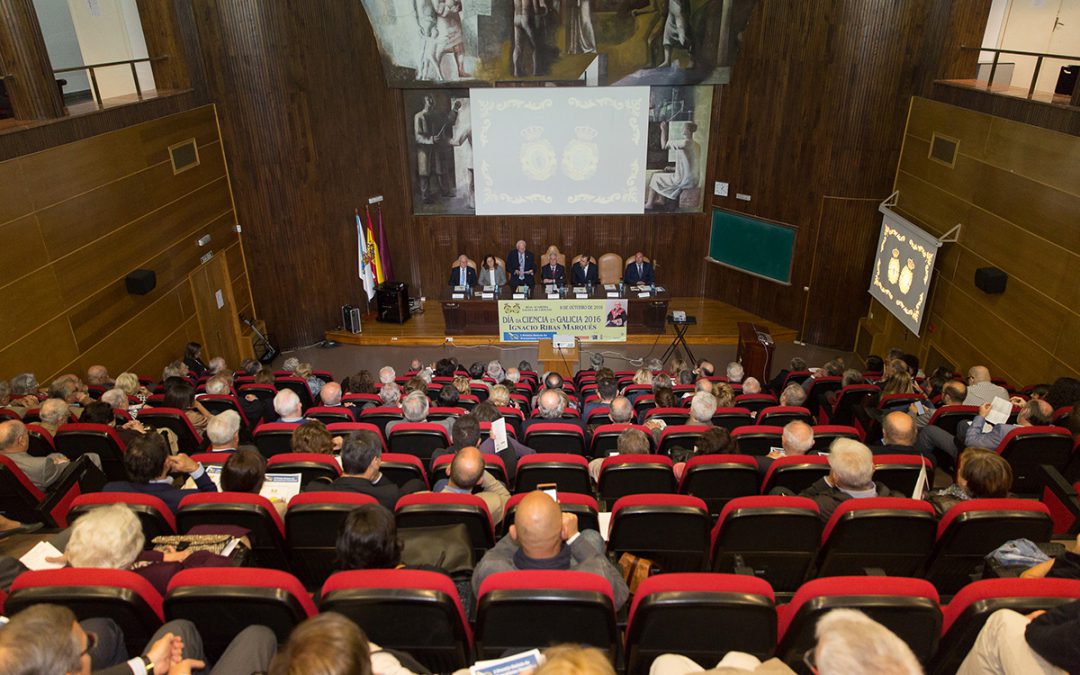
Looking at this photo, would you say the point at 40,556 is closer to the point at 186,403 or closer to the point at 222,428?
the point at 222,428

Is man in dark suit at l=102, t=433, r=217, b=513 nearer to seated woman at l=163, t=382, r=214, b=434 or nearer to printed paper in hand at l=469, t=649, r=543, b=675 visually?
seated woman at l=163, t=382, r=214, b=434

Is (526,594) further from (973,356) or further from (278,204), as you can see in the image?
(278,204)

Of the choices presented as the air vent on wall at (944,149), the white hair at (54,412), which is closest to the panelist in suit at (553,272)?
the air vent on wall at (944,149)

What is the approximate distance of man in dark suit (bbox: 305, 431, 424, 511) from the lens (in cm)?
382

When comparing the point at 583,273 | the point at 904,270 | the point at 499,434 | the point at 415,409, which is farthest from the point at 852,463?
the point at 583,273

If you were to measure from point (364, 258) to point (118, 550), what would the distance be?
860cm

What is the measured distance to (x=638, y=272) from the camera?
11.4 m

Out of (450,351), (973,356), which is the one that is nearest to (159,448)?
(450,351)

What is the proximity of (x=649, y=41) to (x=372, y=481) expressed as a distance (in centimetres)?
912

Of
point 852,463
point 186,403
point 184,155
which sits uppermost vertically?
point 184,155

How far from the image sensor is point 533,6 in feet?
33.7

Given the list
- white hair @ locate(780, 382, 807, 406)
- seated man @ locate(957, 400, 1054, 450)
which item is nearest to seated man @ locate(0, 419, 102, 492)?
white hair @ locate(780, 382, 807, 406)

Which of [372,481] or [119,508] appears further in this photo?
[372,481]

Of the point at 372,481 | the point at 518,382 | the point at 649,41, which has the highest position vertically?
the point at 649,41
